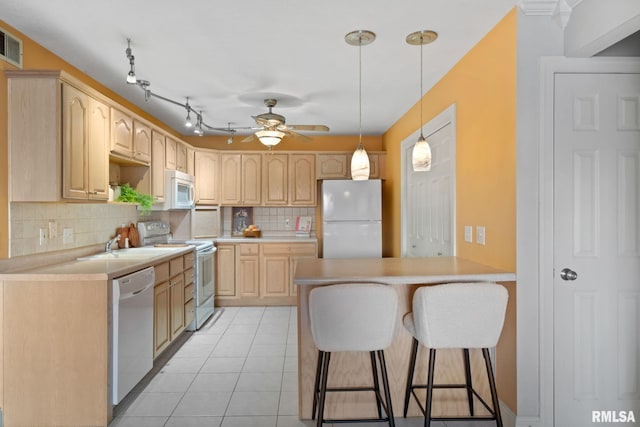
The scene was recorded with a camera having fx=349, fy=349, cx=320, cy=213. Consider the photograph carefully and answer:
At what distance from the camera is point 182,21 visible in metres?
2.11

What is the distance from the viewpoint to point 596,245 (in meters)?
1.93

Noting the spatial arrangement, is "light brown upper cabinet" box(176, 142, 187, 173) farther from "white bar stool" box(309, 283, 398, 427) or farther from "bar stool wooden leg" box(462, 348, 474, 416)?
"bar stool wooden leg" box(462, 348, 474, 416)

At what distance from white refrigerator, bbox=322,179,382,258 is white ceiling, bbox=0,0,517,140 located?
1245 mm

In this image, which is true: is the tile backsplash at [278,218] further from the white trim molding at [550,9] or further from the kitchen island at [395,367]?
the white trim molding at [550,9]

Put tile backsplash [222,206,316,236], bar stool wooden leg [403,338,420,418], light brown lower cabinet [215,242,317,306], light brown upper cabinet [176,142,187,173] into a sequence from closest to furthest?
bar stool wooden leg [403,338,420,418]
light brown upper cabinet [176,142,187,173]
light brown lower cabinet [215,242,317,306]
tile backsplash [222,206,316,236]

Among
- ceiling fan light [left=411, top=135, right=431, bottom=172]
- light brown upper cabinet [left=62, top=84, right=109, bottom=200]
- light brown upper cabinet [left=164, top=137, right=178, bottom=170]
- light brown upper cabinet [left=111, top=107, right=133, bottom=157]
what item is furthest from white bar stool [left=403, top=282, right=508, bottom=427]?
light brown upper cabinet [left=164, top=137, right=178, bottom=170]

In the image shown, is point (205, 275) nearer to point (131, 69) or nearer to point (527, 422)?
point (131, 69)

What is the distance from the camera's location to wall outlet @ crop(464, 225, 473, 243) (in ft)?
8.09

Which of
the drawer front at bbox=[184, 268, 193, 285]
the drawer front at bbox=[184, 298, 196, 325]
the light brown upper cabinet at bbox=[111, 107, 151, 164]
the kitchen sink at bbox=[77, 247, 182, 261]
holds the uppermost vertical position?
the light brown upper cabinet at bbox=[111, 107, 151, 164]

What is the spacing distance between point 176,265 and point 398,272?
225 cm

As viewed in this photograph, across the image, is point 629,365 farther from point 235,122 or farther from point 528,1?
point 235,122

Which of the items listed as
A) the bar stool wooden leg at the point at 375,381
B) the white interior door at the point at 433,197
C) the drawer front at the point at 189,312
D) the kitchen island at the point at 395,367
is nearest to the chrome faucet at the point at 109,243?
the drawer front at the point at 189,312

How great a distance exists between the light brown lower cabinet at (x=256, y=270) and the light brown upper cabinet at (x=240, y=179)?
2.21 feet

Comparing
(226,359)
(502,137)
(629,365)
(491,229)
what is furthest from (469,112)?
(226,359)
